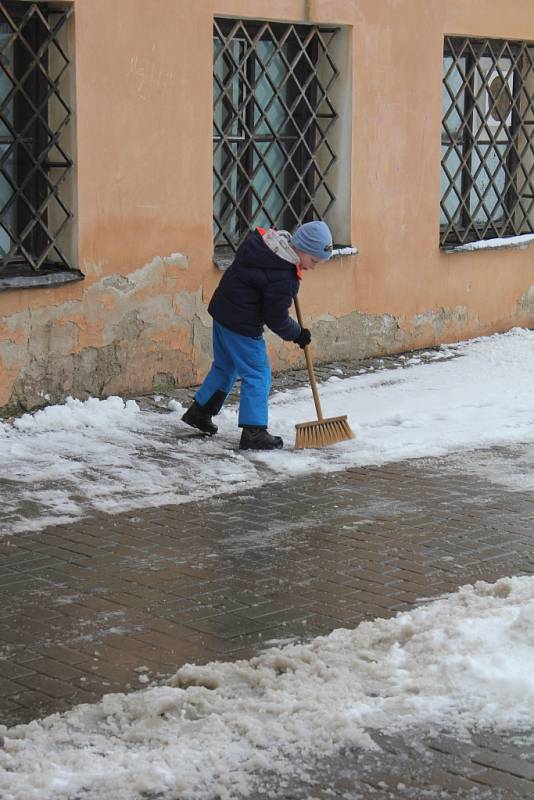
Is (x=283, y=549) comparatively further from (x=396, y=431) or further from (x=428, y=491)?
(x=396, y=431)

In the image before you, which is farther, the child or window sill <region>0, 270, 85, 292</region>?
window sill <region>0, 270, 85, 292</region>

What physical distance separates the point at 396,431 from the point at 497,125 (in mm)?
5052

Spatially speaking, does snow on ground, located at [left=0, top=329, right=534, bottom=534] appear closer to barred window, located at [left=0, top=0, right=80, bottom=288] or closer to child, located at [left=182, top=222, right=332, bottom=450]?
child, located at [left=182, top=222, right=332, bottom=450]

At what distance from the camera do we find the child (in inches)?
323

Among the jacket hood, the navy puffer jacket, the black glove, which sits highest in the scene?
the jacket hood

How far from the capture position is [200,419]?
8.67 m

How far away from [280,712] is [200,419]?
4275 millimetres

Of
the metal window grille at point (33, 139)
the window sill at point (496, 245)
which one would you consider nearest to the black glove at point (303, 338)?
the metal window grille at point (33, 139)

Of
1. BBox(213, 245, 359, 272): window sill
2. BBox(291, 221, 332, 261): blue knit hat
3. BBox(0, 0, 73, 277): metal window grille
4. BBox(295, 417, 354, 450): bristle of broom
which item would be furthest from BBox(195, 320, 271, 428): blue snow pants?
BBox(213, 245, 359, 272): window sill

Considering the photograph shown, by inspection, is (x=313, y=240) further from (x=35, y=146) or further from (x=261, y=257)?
(x=35, y=146)

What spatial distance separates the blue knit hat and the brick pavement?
131 cm

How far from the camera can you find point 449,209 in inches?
502

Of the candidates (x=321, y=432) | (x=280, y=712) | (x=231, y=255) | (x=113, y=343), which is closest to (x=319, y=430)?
(x=321, y=432)

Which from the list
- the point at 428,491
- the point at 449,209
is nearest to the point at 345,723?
the point at 428,491
